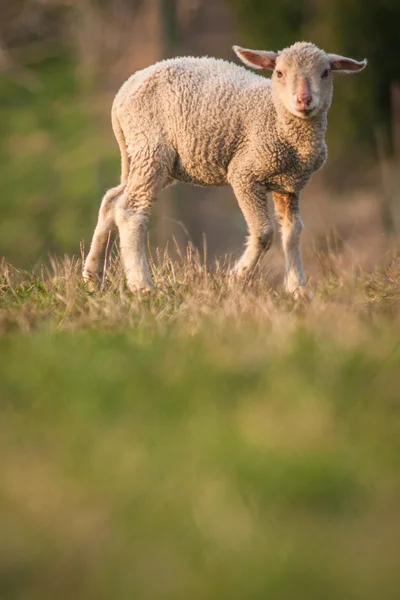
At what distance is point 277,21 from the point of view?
17.8 meters

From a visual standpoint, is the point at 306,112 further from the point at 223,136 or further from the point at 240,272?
the point at 240,272

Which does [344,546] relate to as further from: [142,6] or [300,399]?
[142,6]

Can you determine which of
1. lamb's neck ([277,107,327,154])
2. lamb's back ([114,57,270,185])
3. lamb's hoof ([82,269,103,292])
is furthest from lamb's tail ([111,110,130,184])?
lamb's neck ([277,107,327,154])

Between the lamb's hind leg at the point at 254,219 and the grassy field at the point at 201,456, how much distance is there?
1.29 metres

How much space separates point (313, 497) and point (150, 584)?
704 mm

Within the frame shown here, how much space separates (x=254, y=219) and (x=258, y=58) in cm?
95

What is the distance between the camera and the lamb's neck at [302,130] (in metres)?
6.50

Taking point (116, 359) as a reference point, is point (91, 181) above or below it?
below

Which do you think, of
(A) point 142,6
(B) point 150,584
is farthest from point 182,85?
(A) point 142,6

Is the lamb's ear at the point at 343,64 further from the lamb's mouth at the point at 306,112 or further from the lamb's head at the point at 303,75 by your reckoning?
the lamb's mouth at the point at 306,112

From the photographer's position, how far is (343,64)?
652cm

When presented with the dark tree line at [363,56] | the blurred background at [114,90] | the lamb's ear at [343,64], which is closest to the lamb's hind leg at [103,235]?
the lamb's ear at [343,64]

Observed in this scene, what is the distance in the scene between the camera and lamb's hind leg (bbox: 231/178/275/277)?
6.66m

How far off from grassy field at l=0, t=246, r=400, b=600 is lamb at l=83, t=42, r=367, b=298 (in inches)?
52.3
